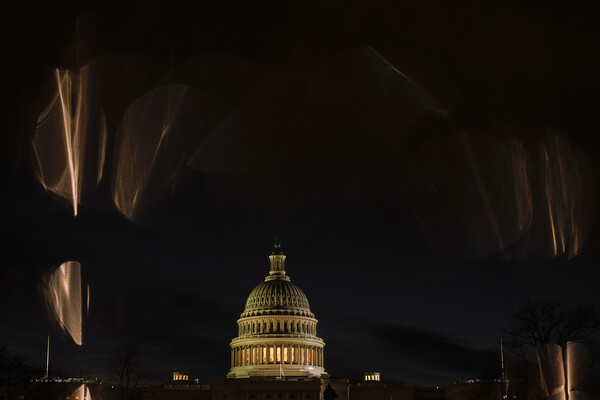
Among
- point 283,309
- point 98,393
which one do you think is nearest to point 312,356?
point 283,309

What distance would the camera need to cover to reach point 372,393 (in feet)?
507

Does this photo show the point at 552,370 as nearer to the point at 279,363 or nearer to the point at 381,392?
the point at 381,392

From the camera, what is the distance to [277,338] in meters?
168

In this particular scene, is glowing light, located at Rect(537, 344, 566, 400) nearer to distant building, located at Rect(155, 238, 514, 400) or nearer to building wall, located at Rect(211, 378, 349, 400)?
distant building, located at Rect(155, 238, 514, 400)

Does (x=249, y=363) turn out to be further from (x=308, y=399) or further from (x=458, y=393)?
(x=458, y=393)

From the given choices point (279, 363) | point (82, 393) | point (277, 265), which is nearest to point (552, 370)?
point (82, 393)

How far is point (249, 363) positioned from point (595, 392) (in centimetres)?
10019

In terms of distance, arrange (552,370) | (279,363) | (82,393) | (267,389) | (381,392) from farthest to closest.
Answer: (279,363)
(381,392)
(267,389)
(82,393)
(552,370)

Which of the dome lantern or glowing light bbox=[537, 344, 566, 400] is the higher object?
the dome lantern

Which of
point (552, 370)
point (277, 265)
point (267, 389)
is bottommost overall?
point (552, 370)

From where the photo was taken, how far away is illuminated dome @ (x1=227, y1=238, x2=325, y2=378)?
167125 millimetres

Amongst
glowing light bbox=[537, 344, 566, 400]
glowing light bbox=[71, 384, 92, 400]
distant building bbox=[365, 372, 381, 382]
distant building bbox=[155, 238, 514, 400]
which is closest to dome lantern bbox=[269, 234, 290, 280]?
distant building bbox=[155, 238, 514, 400]

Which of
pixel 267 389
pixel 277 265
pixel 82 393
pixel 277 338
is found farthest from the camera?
pixel 277 265

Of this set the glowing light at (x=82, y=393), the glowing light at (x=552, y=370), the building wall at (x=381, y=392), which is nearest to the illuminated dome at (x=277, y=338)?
the building wall at (x=381, y=392)
